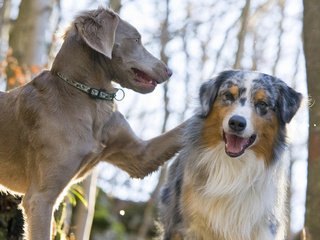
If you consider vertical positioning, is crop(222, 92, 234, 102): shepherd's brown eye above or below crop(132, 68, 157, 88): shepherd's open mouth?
below

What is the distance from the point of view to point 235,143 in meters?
5.76

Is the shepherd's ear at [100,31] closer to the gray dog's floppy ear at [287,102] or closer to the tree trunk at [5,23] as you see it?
the gray dog's floppy ear at [287,102]

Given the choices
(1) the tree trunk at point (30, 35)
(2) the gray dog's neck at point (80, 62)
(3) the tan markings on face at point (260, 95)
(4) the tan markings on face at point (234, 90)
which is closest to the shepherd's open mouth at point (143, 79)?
(2) the gray dog's neck at point (80, 62)

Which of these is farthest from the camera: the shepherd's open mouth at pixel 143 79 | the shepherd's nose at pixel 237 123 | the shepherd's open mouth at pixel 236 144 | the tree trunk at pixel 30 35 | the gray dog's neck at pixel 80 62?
the tree trunk at pixel 30 35

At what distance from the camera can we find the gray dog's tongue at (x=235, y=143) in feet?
18.8

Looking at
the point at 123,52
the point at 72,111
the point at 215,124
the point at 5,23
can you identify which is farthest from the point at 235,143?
the point at 5,23

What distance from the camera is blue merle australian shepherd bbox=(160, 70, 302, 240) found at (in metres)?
5.84

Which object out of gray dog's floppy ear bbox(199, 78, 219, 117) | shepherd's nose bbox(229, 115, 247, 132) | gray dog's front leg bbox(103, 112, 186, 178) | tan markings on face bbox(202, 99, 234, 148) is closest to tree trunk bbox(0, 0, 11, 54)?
gray dog's front leg bbox(103, 112, 186, 178)

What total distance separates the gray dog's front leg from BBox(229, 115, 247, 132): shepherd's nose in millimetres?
897

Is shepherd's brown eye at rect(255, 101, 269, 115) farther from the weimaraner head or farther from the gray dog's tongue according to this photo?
the weimaraner head

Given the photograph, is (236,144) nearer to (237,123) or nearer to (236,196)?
(237,123)

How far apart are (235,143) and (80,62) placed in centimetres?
145

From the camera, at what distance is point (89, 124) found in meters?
5.98

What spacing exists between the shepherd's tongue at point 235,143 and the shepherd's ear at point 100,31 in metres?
1.17
